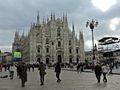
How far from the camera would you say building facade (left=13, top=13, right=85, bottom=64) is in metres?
107

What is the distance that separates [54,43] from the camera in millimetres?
107875

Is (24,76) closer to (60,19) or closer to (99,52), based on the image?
(99,52)

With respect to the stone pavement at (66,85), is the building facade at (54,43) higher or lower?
higher

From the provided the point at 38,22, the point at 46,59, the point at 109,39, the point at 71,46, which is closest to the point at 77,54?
the point at 71,46

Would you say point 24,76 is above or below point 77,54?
below

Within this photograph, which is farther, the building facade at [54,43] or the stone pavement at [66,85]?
the building facade at [54,43]

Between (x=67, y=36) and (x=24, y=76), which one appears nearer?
(x=24, y=76)

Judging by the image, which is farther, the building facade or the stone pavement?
the building facade

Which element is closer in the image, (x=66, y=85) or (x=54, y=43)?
(x=66, y=85)

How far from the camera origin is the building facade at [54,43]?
107m

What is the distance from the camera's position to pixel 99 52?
104062 mm

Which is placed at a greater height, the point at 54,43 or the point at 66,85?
the point at 54,43

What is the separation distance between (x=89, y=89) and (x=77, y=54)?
95.6 m

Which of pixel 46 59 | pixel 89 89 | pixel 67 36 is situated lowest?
pixel 89 89
